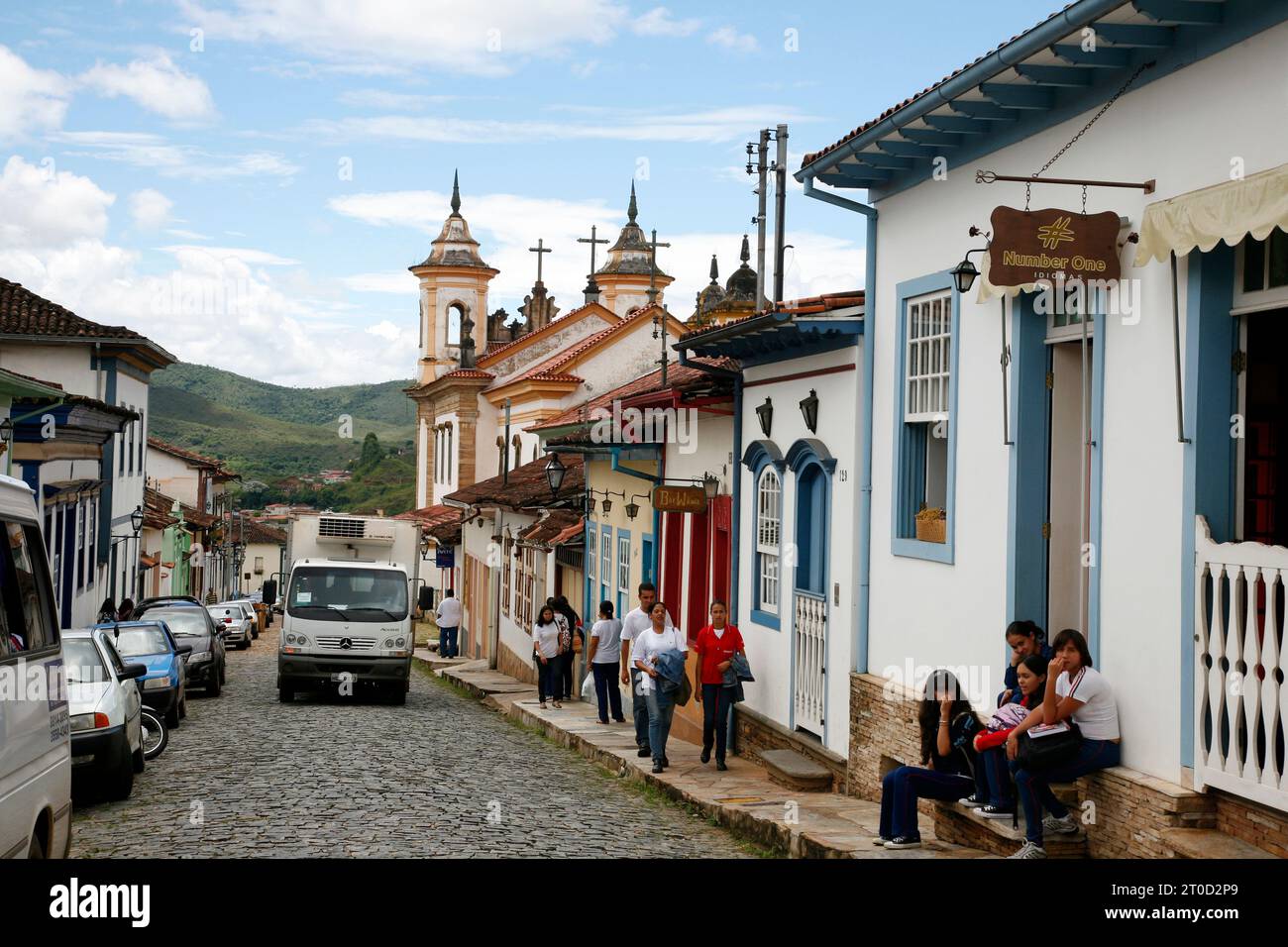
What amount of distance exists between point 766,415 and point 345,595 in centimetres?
1046

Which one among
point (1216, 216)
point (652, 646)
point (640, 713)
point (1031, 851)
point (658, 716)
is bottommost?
point (640, 713)

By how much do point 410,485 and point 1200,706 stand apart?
97.0 m

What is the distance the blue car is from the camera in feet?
59.2

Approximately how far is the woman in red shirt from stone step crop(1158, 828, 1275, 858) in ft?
24.0

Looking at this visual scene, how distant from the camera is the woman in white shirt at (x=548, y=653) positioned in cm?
2125

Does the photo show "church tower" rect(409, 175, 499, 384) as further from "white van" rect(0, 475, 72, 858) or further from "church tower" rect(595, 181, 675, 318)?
"white van" rect(0, 475, 72, 858)

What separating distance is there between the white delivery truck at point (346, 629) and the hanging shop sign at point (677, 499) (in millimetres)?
7559

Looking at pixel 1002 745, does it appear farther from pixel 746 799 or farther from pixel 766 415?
pixel 766 415

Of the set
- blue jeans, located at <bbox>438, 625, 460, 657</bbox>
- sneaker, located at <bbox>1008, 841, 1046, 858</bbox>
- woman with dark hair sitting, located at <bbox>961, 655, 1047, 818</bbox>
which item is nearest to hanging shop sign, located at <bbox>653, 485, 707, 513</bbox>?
woman with dark hair sitting, located at <bbox>961, 655, 1047, 818</bbox>

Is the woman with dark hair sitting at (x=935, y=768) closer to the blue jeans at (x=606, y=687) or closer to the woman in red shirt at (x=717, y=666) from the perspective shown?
the woman in red shirt at (x=717, y=666)

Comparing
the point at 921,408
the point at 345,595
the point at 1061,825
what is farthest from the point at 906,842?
the point at 345,595

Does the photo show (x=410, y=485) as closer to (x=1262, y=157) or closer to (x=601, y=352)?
(x=601, y=352)

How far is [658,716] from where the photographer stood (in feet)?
48.1
